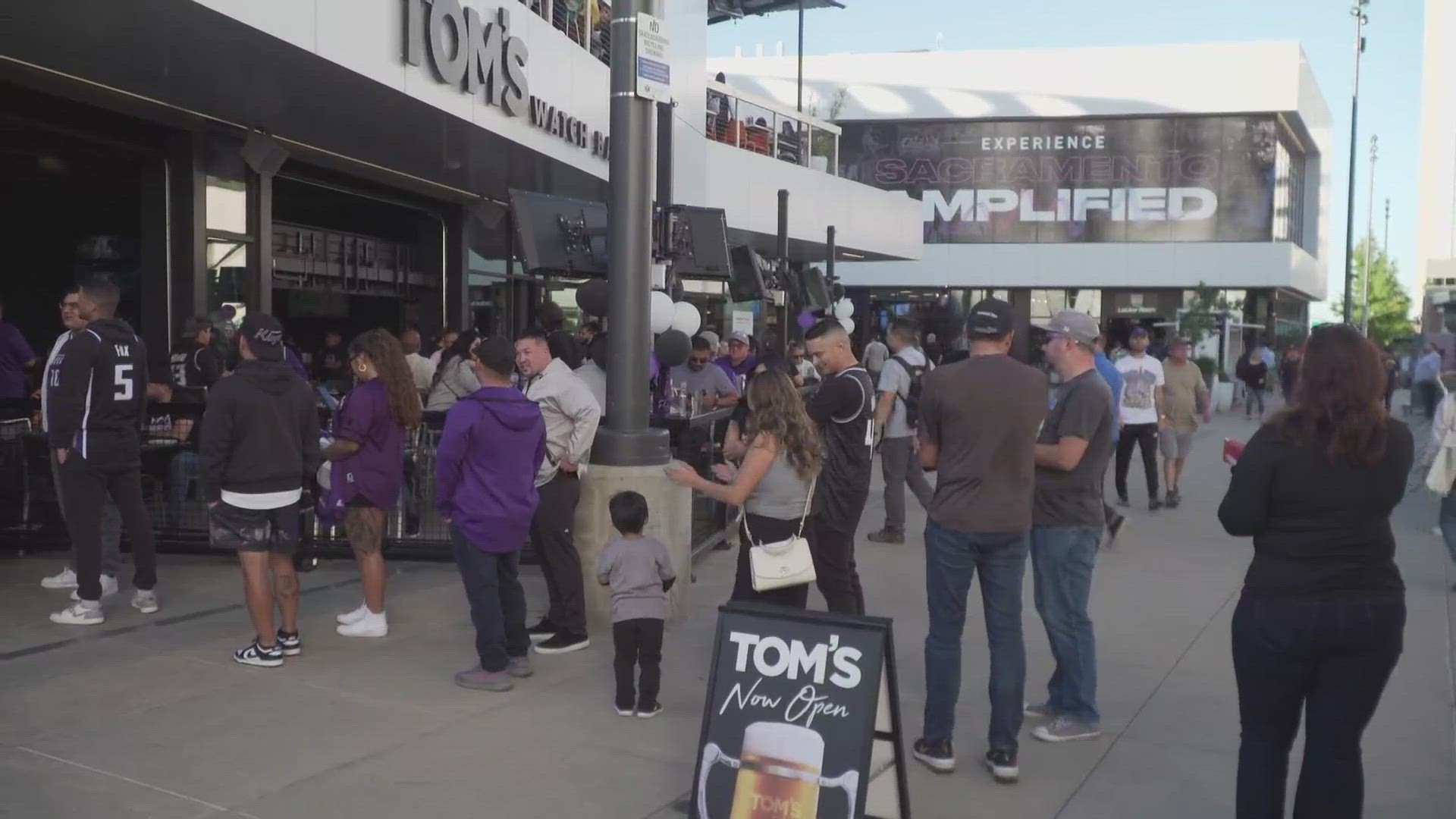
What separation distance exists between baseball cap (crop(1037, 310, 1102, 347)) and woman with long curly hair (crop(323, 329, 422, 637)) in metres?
3.53

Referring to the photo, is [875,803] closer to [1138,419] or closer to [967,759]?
[967,759]

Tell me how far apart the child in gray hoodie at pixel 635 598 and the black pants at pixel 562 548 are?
4.12 ft

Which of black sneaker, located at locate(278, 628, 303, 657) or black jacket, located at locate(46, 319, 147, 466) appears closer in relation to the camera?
black sneaker, located at locate(278, 628, 303, 657)

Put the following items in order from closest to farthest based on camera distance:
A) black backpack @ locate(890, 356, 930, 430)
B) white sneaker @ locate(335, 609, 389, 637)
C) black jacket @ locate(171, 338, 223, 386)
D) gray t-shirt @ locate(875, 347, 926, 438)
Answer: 1. white sneaker @ locate(335, 609, 389, 637)
2. gray t-shirt @ locate(875, 347, 926, 438)
3. black backpack @ locate(890, 356, 930, 430)
4. black jacket @ locate(171, 338, 223, 386)

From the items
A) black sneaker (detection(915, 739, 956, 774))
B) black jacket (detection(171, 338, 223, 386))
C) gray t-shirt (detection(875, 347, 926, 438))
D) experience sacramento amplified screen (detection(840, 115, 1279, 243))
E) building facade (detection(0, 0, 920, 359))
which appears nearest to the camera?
black sneaker (detection(915, 739, 956, 774))

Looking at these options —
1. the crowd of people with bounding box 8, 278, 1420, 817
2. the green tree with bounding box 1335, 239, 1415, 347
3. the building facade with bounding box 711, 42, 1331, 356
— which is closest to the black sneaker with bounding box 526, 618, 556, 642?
the crowd of people with bounding box 8, 278, 1420, 817

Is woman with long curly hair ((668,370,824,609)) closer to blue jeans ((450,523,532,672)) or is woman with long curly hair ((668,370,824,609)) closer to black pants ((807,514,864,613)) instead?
black pants ((807,514,864,613))

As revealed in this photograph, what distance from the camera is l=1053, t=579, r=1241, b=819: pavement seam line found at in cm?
523

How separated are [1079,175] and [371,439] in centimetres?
4425

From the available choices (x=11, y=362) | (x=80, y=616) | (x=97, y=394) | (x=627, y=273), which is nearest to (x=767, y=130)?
(x=11, y=362)

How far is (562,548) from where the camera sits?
7.29 meters

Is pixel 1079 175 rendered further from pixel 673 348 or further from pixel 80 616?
pixel 80 616

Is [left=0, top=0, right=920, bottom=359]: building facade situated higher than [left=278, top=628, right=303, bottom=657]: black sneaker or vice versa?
[left=0, top=0, right=920, bottom=359]: building facade

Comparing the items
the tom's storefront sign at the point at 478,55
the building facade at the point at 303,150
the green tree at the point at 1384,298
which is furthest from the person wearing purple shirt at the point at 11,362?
the green tree at the point at 1384,298
